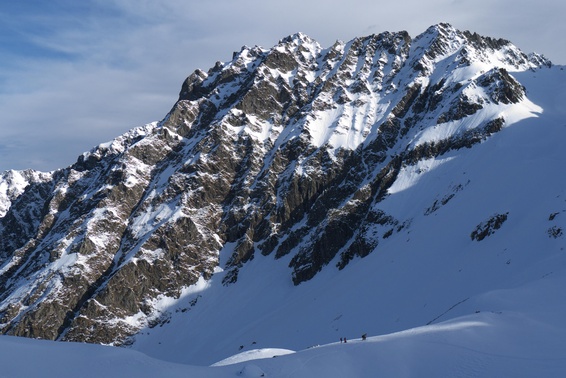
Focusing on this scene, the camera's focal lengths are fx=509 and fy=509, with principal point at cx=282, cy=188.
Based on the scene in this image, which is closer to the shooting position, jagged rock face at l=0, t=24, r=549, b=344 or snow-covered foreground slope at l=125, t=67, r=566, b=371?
snow-covered foreground slope at l=125, t=67, r=566, b=371

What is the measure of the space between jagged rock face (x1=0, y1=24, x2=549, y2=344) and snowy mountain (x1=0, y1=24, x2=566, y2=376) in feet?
1.80

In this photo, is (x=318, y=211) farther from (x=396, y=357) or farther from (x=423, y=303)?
(x=396, y=357)

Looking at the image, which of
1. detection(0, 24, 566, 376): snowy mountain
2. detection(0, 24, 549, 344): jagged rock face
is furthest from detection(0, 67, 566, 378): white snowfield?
detection(0, 24, 549, 344): jagged rock face

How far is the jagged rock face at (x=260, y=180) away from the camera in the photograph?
415 ft

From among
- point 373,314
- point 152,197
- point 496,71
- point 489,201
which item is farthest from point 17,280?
point 496,71

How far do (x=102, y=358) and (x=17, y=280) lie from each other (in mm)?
138631

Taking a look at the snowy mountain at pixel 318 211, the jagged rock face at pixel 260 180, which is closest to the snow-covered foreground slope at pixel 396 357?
the snowy mountain at pixel 318 211

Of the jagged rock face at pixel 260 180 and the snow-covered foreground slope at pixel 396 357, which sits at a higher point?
the jagged rock face at pixel 260 180

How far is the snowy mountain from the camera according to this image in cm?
8525

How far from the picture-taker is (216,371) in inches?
1276

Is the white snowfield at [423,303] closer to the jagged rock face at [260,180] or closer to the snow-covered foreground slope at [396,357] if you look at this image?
the snow-covered foreground slope at [396,357]

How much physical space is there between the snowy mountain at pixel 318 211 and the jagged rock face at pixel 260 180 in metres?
0.55

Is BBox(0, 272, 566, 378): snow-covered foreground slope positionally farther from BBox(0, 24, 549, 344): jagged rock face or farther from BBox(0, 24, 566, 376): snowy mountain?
BBox(0, 24, 549, 344): jagged rock face

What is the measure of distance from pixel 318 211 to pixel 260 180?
22597 mm
